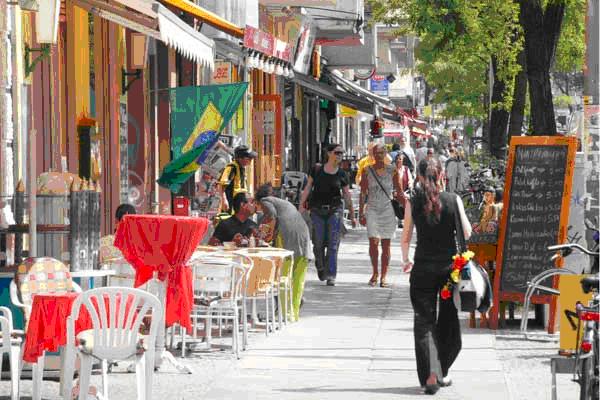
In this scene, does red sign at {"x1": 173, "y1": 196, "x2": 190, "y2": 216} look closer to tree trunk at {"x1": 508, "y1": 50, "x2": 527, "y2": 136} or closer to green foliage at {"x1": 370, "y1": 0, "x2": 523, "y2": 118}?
green foliage at {"x1": 370, "y1": 0, "x2": 523, "y2": 118}

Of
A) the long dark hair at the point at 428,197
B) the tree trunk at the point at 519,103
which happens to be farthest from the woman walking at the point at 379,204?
the tree trunk at the point at 519,103

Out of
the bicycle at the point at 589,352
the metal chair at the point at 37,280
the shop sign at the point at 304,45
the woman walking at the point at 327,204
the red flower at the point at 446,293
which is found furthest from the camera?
the shop sign at the point at 304,45

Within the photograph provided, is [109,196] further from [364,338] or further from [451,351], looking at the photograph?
[451,351]

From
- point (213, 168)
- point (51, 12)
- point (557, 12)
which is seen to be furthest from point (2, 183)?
point (557, 12)

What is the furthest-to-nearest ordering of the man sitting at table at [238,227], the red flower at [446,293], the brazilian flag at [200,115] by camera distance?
1. the brazilian flag at [200,115]
2. the man sitting at table at [238,227]
3. the red flower at [446,293]

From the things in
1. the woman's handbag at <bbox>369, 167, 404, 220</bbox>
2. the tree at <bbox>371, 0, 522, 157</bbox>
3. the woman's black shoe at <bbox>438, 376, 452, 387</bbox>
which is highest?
the tree at <bbox>371, 0, 522, 157</bbox>

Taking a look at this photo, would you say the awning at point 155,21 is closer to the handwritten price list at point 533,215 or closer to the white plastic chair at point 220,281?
the white plastic chair at point 220,281

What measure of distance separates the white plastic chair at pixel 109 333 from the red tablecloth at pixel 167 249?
185 cm

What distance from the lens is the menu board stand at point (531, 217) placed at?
1619 cm

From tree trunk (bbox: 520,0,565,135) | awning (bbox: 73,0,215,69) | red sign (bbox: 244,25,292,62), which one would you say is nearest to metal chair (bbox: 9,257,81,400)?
awning (bbox: 73,0,215,69)

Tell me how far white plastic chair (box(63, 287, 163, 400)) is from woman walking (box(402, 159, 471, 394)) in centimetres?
271

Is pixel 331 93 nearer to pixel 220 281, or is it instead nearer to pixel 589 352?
pixel 220 281

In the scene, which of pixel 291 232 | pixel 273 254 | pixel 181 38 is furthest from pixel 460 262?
pixel 291 232

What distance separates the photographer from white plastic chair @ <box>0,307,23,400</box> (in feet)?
34.0
